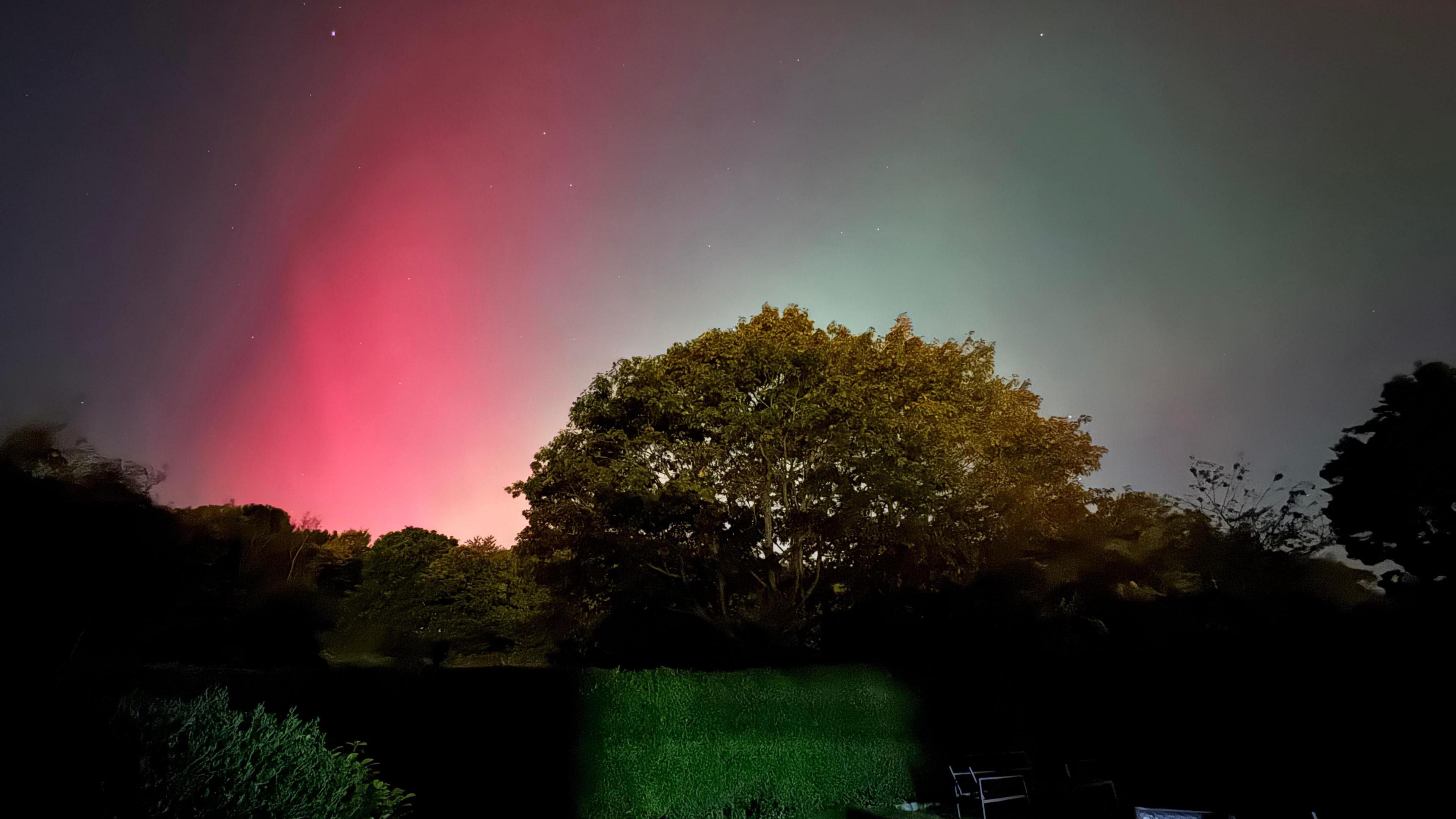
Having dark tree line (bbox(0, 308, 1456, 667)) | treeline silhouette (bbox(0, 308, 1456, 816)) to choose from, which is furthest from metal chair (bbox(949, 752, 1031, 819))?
dark tree line (bbox(0, 308, 1456, 667))

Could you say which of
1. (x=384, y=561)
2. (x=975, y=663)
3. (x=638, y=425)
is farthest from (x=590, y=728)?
(x=384, y=561)

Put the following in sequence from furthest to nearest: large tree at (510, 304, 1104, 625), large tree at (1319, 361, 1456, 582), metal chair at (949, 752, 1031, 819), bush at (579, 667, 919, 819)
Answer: large tree at (510, 304, 1104, 625)
large tree at (1319, 361, 1456, 582)
metal chair at (949, 752, 1031, 819)
bush at (579, 667, 919, 819)

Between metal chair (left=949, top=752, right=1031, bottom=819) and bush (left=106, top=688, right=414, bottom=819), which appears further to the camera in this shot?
metal chair (left=949, top=752, right=1031, bottom=819)

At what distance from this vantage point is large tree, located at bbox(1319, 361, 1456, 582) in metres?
15.6

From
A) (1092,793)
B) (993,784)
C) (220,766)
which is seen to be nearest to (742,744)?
(993,784)

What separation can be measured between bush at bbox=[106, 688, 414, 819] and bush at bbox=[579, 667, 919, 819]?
6020 millimetres

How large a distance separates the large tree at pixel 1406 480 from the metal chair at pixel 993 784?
363 inches

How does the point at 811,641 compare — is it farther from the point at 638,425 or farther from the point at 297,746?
the point at 297,746

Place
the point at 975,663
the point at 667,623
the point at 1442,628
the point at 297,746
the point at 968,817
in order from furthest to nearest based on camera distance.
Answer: the point at 667,623 < the point at 975,663 < the point at 968,817 < the point at 1442,628 < the point at 297,746

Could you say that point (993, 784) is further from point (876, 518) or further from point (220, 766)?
point (220, 766)

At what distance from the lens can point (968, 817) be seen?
11.9 metres

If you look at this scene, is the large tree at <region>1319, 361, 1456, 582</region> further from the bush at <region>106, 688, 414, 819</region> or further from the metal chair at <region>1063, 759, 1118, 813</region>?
the bush at <region>106, 688, 414, 819</region>

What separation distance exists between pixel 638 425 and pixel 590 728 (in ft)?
33.5

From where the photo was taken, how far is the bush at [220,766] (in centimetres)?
332
